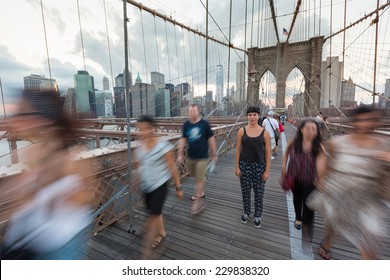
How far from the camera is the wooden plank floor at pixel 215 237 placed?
174 centimetres

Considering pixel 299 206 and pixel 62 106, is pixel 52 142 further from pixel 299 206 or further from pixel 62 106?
pixel 299 206

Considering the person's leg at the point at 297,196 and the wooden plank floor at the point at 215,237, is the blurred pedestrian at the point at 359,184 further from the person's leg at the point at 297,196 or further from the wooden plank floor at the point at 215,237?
the wooden plank floor at the point at 215,237

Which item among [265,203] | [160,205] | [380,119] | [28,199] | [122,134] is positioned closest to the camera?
[28,199]

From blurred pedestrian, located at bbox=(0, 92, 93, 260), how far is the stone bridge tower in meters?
22.4

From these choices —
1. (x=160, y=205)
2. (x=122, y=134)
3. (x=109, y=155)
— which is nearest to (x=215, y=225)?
(x=160, y=205)

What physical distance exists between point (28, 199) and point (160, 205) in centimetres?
95

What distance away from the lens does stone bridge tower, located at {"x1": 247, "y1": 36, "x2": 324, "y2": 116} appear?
75.2 feet

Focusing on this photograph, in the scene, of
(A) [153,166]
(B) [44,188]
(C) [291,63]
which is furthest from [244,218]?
(C) [291,63]

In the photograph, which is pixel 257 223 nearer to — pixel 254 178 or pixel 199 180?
pixel 254 178

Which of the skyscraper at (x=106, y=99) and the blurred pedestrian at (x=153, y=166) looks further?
the skyscraper at (x=106, y=99)

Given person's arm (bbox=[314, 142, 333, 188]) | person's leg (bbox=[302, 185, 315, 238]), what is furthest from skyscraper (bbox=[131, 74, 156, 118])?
person's arm (bbox=[314, 142, 333, 188])

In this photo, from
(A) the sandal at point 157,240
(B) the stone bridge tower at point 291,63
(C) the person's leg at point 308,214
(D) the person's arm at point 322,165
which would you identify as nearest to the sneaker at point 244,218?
(C) the person's leg at point 308,214

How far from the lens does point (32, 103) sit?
35.3 inches

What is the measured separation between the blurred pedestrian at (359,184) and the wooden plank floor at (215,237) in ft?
2.20
